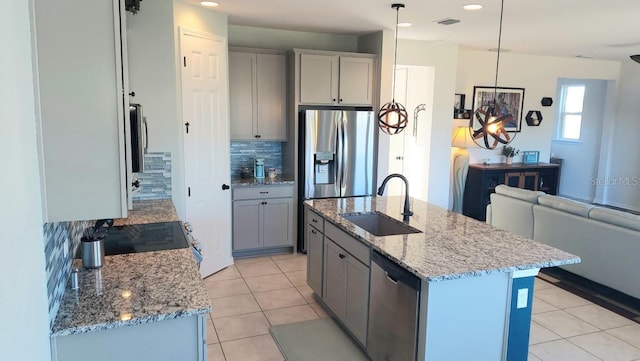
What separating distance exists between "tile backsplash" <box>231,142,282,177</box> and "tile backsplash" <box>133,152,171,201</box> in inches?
58.8

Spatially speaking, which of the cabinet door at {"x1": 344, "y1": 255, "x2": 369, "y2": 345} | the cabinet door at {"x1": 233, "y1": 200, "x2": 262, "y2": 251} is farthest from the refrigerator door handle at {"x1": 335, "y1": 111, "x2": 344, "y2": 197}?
the cabinet door at {"x1": 344, "y1": 255, "x2": 369, "y2": 345}

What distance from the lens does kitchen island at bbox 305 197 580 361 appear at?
2414 millimetres

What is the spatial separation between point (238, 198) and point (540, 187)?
5.31 meters

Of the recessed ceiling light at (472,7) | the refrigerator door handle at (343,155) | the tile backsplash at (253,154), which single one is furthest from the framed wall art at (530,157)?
the tile backsplash at (253,154)

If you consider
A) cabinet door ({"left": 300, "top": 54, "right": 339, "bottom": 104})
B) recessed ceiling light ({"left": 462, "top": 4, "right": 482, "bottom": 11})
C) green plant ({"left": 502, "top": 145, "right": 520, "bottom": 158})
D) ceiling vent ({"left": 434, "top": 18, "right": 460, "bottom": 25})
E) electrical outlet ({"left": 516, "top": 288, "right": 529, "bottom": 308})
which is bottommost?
electrical outlet ({"left": 516, "top": 288, "right": 529, "bottom": 308})

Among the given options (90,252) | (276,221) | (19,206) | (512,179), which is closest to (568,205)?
(512,179)

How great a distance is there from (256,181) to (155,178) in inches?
54.7

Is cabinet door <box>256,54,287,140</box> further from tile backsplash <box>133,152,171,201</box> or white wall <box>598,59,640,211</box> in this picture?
white wall <box>598,59,640,211</box>

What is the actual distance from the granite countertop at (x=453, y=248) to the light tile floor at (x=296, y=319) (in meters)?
0.96

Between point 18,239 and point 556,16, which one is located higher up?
point 556,16

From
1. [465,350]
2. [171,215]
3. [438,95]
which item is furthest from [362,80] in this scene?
[465,350]

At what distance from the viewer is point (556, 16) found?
4.35 meters

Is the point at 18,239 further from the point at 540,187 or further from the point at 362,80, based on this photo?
the point at 540,187

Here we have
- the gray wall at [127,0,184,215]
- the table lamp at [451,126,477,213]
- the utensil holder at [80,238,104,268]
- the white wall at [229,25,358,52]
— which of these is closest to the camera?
the utensil holder at [80,238,104,268]
